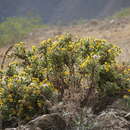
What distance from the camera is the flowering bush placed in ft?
16.7

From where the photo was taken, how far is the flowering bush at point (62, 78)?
5.09 meters

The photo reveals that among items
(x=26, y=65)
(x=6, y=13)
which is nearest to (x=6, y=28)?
(x=6, y=13)

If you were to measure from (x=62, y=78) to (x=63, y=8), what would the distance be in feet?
166

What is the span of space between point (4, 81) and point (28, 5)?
53.1 meters

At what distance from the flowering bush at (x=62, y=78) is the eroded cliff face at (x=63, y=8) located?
41153 millimetres

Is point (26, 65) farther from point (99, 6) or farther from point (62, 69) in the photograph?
point (99, 6)

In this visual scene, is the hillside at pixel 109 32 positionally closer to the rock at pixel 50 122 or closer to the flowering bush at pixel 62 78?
the flowering bush at pixel 62 78

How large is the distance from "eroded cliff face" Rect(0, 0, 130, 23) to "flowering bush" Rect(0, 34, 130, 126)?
41.2 m

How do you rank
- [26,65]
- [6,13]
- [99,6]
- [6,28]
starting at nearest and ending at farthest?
[26,65] < [6,28] < [99,6] < [6,13]

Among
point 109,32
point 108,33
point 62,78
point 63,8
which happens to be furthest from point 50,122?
point 63,8

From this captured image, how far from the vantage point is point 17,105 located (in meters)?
5.17

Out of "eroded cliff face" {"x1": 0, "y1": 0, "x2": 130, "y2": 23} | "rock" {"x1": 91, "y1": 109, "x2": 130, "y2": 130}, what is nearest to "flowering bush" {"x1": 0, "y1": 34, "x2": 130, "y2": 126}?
"rock" {"x1": 91, "y1": 109, "x2": 130, "y2": 130}

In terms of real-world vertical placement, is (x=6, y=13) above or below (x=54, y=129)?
above

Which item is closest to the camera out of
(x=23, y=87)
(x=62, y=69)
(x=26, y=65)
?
(x=23, y=87)
